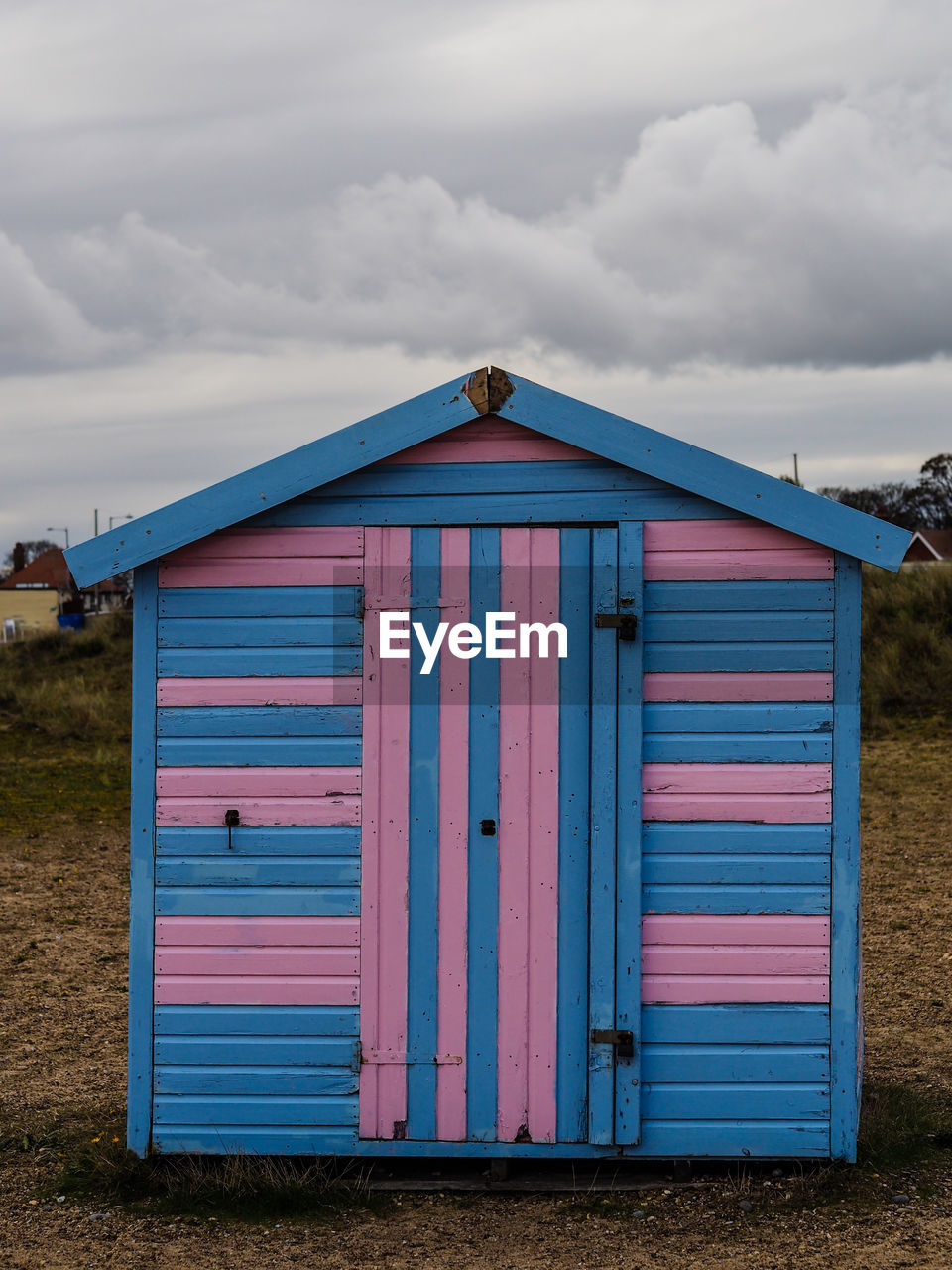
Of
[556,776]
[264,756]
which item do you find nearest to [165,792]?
[264,756]

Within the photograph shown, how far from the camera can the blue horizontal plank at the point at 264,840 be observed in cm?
502

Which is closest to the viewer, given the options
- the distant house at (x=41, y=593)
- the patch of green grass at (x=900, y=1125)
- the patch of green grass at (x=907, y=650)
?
the patch of green grass at (x=900, y=1125)

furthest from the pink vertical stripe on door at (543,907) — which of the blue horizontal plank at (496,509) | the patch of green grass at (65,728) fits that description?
the patch of green grass at (65,728)

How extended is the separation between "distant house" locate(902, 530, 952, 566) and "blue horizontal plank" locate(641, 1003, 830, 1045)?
4949 cm

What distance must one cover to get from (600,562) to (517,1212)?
2.56 meters

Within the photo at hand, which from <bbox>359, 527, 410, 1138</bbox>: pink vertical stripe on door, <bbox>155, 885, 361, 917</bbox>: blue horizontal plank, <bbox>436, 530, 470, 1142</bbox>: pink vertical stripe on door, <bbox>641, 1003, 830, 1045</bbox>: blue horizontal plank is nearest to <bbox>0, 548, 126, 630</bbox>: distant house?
<bbox>155, 885, 361, 917</bbox>: blue horizontal plank

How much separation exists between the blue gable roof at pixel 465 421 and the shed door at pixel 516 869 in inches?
14.1

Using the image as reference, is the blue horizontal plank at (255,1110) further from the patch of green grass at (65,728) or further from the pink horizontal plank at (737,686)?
the patch of green grass at (65,728)

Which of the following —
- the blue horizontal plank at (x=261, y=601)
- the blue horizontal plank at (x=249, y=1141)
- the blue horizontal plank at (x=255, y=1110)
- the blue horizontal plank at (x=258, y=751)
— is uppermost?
the blue horizontal plank at (x=261, y=601)

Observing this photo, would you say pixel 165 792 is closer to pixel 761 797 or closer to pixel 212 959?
pixel 212 959

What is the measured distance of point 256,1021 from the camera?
5039mm

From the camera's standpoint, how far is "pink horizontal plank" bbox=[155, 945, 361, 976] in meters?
5.01

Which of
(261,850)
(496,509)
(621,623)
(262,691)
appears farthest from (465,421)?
(261,850)

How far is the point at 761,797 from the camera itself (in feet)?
16.3
